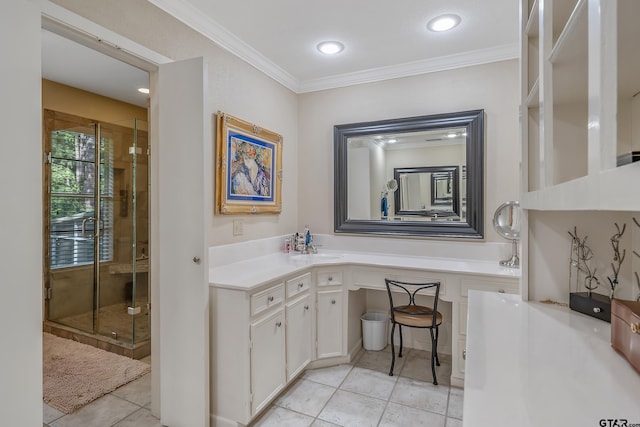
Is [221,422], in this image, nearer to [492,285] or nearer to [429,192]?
[492,285]

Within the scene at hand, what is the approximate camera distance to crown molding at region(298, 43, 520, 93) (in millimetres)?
2555

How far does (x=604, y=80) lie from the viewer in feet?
1.69

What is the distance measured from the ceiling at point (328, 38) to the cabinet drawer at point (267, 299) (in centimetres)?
176

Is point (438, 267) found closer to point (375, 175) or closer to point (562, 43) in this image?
point (375, 175)

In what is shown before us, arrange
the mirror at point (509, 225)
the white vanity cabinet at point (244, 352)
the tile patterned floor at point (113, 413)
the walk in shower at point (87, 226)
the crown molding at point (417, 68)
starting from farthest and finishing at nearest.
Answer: the walk in shower at point (87, 226)
the crown molding at point (417, 68)
the mirror at point (509, 225)
the tile patterned floor at point (113, 413)
the white vanity cabinet at point (244, 352)

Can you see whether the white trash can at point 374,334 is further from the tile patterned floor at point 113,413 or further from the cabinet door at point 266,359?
the tile patterned floor at point 113,413

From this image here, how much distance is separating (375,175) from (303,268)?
1.20 m

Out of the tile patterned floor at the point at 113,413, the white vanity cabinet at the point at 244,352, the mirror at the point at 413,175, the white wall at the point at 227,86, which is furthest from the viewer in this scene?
the mirror at the point at 413,175

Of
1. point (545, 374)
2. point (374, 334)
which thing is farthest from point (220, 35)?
point (374, 334)

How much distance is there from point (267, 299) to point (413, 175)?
171cm

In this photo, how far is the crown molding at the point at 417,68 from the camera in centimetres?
255

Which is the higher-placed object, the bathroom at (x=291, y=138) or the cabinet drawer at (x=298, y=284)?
the bathroom at (x=291, y=138)

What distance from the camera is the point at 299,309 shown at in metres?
2.36

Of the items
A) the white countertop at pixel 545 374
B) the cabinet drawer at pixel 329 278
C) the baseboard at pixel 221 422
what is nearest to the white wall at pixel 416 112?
the cabinet drawer at pixel 329 278
